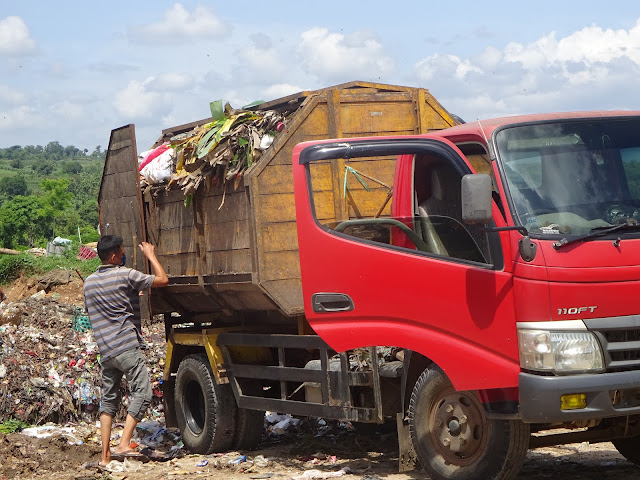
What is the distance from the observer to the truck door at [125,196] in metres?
8.58

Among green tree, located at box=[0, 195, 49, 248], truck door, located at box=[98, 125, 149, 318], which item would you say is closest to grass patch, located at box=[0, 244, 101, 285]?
truck door, located at box=[98, 125, 149, 318]

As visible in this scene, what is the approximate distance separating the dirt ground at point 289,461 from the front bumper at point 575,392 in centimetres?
146

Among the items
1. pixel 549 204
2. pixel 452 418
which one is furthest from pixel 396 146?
pixel 452 418

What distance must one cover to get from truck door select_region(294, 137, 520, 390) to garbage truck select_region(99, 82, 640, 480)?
12 mm

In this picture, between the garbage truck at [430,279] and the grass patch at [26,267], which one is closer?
the garbage truck at [430,279]

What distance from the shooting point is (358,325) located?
607cm

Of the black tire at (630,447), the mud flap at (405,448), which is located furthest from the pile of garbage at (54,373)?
the black tire at (630,447)

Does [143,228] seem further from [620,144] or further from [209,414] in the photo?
[620,144]

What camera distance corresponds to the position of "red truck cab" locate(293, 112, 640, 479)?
4.90 m

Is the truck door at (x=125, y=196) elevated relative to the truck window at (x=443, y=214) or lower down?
elevated

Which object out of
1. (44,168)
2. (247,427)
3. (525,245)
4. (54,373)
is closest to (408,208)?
(525,245)

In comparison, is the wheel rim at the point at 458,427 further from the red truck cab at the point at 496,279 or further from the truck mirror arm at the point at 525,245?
the truck mirror arm at the point at 525,245

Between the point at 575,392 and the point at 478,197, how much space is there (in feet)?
3.83

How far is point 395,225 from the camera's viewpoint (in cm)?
601
